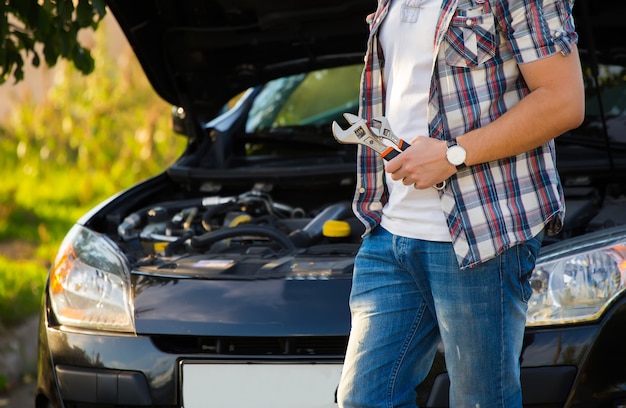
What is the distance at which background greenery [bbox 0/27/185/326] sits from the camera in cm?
704

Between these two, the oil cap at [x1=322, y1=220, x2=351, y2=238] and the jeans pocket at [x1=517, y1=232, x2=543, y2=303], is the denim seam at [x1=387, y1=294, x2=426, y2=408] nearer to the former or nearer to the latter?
the jeans pocket at [x1=517, y1=232, x2=543, y2=303]

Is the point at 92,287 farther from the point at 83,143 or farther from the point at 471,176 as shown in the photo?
the point at 83,143

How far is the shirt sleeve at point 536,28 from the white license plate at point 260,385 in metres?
1.00

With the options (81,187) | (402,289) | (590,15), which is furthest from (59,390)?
(81,187)

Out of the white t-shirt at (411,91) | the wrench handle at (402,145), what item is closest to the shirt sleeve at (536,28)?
the white t-shirt at (411,91)

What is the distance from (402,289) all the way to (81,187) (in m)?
5.81

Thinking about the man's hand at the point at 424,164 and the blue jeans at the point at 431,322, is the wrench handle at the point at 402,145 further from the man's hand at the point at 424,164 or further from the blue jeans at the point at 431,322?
the blue jeans at the point at 431,322

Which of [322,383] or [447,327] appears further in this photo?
[322,383]

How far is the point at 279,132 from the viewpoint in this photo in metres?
3.75

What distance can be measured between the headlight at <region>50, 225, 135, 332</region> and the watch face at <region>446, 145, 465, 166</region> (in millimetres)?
1145

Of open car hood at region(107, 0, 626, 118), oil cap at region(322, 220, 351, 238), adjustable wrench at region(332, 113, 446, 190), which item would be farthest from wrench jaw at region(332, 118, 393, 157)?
open car hood at region(107, 0, 626, 118)

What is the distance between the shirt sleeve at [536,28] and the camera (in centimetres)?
173

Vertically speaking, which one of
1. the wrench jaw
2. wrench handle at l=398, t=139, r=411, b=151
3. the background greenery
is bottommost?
the background greenery

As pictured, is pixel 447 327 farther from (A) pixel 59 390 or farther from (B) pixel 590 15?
(B) pixel 590 15
